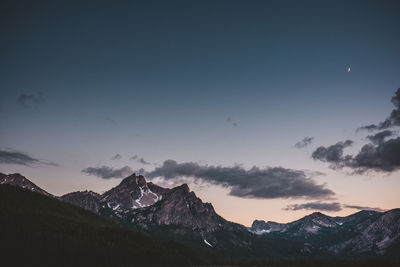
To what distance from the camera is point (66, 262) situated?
655 feet

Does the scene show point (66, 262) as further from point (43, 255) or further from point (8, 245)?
point (8, 245)

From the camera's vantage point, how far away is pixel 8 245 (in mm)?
194625

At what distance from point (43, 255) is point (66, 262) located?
45.5 ft

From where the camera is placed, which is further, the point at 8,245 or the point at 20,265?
the point at 8,245

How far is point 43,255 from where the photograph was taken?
196 m

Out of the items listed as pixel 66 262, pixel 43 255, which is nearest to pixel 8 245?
pixel 43 255

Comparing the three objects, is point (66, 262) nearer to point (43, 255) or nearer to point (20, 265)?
point (43, 255)

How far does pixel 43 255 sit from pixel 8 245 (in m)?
21.0

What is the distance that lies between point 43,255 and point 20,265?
57.7ft

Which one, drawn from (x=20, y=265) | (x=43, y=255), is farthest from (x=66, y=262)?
(x=20, y=265)

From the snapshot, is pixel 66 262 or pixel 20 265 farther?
pixel 66 262

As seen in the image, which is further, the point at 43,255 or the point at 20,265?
the point at 43,255
